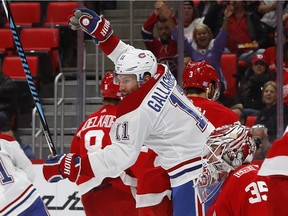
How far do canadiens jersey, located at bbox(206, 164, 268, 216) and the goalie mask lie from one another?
0.31 feet

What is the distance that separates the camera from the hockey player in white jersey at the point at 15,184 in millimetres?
5211

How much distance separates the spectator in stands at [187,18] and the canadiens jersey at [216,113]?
7.27 feet

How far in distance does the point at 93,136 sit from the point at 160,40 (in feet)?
4.79

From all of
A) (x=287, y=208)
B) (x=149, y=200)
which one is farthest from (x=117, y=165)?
(x=287, y=208)

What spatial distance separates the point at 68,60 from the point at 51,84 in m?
0.22

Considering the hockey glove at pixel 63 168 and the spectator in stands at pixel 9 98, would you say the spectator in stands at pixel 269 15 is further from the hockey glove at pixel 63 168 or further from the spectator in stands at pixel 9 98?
the hockey glove at pixel 63 168

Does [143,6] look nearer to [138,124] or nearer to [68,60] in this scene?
[68,60]

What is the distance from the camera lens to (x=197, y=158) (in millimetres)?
4672

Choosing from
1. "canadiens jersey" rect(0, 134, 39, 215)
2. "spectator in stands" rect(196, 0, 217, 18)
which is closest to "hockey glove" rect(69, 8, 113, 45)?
"canadiens jersey" rect(0, 134, 39, 215)

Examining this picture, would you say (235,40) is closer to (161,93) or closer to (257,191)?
(161,93)

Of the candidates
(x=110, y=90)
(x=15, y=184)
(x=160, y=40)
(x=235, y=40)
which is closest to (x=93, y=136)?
(x=110, y=90)

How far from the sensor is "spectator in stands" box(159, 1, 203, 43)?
23.5ft

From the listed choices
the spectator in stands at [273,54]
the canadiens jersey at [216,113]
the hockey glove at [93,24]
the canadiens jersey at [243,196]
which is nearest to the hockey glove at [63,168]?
the hockey glove at [93,24]

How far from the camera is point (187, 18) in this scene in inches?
285
